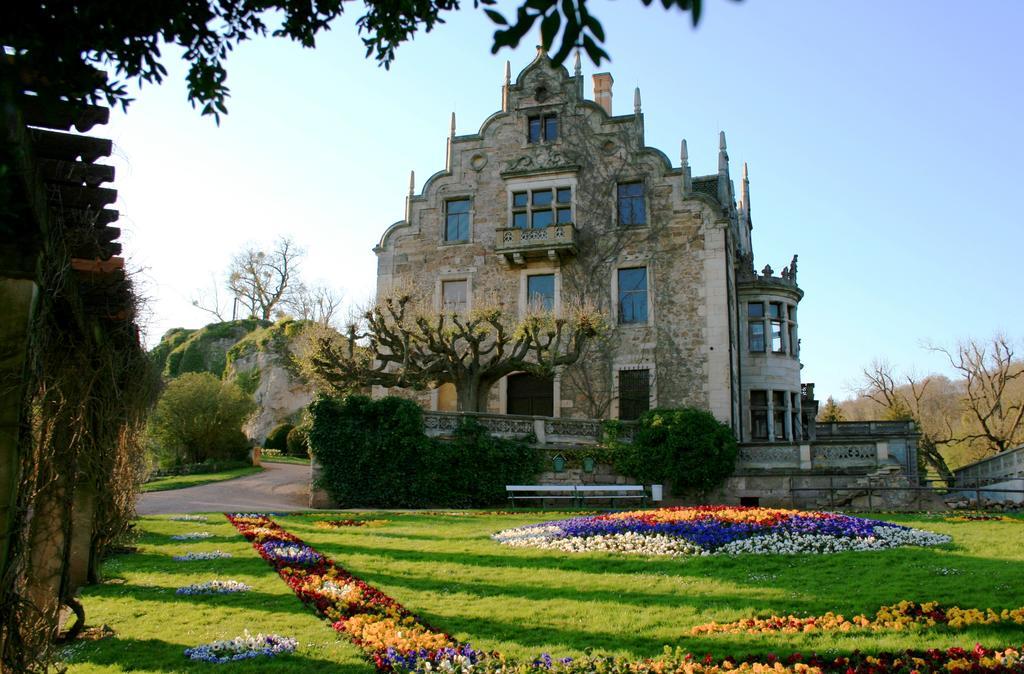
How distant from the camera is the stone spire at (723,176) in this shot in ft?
117

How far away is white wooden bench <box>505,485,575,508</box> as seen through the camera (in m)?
24.0

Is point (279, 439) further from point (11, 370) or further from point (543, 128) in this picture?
point (11, 370)

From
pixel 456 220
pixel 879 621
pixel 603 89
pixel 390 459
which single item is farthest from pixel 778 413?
pixel 879 621

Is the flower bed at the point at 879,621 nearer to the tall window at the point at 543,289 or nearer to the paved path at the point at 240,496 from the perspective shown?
the paved path at the point at 240,496

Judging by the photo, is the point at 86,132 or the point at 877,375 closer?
the point at 86,132

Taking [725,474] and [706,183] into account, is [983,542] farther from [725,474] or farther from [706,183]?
[706,183]

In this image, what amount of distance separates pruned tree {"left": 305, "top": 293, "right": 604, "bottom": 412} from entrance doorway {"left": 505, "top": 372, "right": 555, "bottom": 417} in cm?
424

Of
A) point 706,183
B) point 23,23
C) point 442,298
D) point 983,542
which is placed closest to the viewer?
point 23,23

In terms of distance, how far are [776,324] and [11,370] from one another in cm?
3217

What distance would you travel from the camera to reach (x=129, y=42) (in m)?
4.57

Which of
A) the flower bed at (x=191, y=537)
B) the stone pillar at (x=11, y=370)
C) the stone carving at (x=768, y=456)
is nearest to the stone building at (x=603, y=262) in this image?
the stone carving at (x=768, y=456)

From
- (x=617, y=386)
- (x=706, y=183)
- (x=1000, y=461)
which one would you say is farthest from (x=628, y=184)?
(x=1000, y=461)

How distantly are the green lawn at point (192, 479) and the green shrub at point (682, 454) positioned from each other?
53.9ft

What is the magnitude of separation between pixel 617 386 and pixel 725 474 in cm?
666
